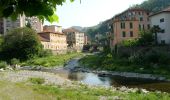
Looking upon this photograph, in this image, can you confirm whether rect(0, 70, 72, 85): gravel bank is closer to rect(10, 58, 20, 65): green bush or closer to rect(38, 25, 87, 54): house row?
rect(10, 58, 20, 65): green bush

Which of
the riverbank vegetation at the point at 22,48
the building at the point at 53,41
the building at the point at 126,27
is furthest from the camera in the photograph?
the building at the point at 53,41

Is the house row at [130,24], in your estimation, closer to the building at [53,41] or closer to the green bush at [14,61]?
the green bush at [14,61]

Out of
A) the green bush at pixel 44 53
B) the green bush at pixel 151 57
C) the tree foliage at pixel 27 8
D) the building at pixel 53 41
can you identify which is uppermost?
the building at pixel 53 41

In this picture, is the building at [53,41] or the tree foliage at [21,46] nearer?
the tree foliage at [21,46]

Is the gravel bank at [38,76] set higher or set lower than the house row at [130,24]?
lower

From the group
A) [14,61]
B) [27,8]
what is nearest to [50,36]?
[14,61]

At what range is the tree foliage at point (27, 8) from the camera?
3619mm

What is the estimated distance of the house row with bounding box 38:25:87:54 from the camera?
10807 centimetres

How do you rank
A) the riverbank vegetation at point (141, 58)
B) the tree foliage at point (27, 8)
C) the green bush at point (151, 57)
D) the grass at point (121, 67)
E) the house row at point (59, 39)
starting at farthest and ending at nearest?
the house row at point (59, 39)
the green bush at point (151, 57)
the riverbank vegetation at point (141, 58)
the grass at point (121, 67)
the tree foliage at point (27, 8)

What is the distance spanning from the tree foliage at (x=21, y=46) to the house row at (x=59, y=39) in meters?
16.0

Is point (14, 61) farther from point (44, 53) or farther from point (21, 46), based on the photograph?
point (44, 53)

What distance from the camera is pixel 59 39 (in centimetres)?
12188

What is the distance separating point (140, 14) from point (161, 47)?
79.7 ft

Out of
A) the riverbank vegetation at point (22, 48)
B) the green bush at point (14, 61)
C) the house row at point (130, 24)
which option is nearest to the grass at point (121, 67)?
the house row at point (130, 24)
